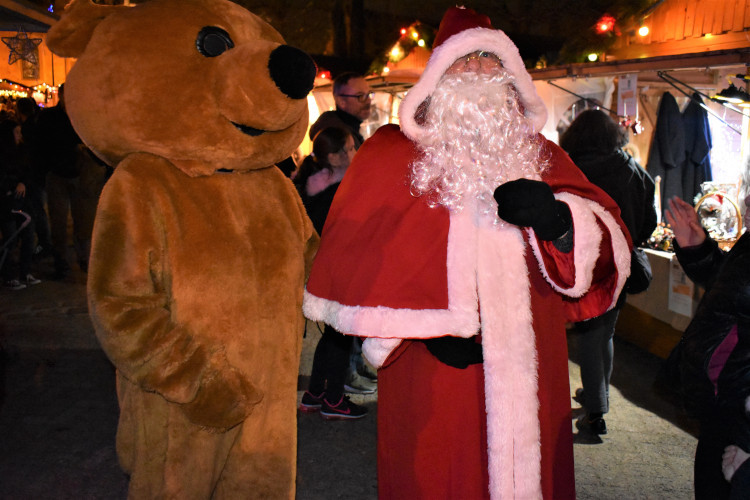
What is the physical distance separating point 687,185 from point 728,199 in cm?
196

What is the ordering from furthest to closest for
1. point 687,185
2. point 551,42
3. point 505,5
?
point 505,5 < point 551,42 < point 687,185

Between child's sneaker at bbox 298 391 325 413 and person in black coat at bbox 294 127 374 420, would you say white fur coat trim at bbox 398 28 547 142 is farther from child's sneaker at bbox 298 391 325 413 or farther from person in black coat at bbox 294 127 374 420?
child's sneaker at bbox 298 391 325 413

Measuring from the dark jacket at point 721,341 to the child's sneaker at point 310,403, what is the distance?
270 centimetres

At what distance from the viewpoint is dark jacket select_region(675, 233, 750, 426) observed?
2.10m

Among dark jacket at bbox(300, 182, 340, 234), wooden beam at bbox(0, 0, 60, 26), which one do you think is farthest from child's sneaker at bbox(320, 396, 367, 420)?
wooden beam at bbox(0, 0, 60, 26)

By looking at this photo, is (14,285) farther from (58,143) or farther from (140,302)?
(140,302)

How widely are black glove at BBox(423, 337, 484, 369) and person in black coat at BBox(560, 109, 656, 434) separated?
85.7 inches

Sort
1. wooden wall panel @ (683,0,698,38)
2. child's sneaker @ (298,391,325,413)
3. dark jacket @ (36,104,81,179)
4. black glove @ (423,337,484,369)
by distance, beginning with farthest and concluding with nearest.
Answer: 1. wooden wall panel @ (683,0,698,38)
2. dark jacket @ (36,104,81,179)
3. child's sneaker @ (298,391,325,413)
4. black glove @ (423,337,484,369)

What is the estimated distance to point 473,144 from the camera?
2.14 metres

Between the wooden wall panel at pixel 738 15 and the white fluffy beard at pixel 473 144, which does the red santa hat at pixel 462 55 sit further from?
the wooden wall panel at pixel 738 15

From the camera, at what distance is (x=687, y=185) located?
22.6ft

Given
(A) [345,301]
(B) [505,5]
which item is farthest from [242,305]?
(B) [505,5]

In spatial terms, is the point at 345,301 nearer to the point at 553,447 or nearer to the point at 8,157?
the point at 553,447

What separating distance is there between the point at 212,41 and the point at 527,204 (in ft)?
3.83
